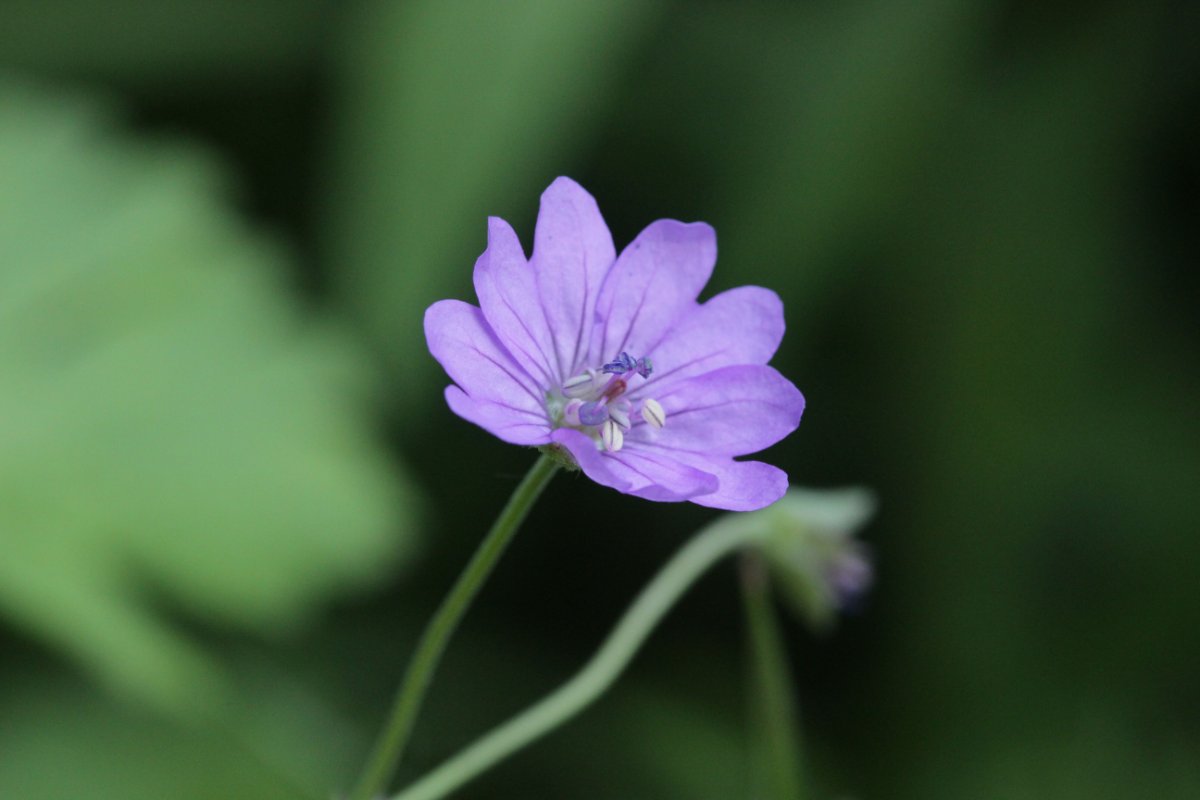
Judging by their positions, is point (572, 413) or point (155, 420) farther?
point (155, 420)

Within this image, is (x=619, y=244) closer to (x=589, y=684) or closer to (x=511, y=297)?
(x=589, y=684)

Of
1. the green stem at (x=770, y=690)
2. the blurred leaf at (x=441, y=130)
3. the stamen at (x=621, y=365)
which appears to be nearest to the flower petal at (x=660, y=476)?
the stamen at (x=621, y=365)

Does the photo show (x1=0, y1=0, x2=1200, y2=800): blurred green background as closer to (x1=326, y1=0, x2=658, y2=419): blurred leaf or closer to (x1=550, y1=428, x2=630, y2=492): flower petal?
(x1=326, y1=0, x2=658, y2=419): blurred leaf

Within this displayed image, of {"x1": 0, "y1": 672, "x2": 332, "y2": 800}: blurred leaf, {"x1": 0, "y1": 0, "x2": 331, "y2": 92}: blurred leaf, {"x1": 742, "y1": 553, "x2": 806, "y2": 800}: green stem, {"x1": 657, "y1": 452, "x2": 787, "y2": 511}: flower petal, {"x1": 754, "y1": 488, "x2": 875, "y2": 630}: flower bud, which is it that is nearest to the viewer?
{"x1": 657, "y1": 452, "x2": 787, "y2": 511}: flower petal

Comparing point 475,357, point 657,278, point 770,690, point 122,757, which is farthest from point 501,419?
point 122,757

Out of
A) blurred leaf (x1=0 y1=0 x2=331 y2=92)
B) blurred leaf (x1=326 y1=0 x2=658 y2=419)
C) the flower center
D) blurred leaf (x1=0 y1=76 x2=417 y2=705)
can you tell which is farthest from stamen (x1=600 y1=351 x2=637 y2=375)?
blurred leaf (x1=0 y1=0 x2=331 y2=92)
